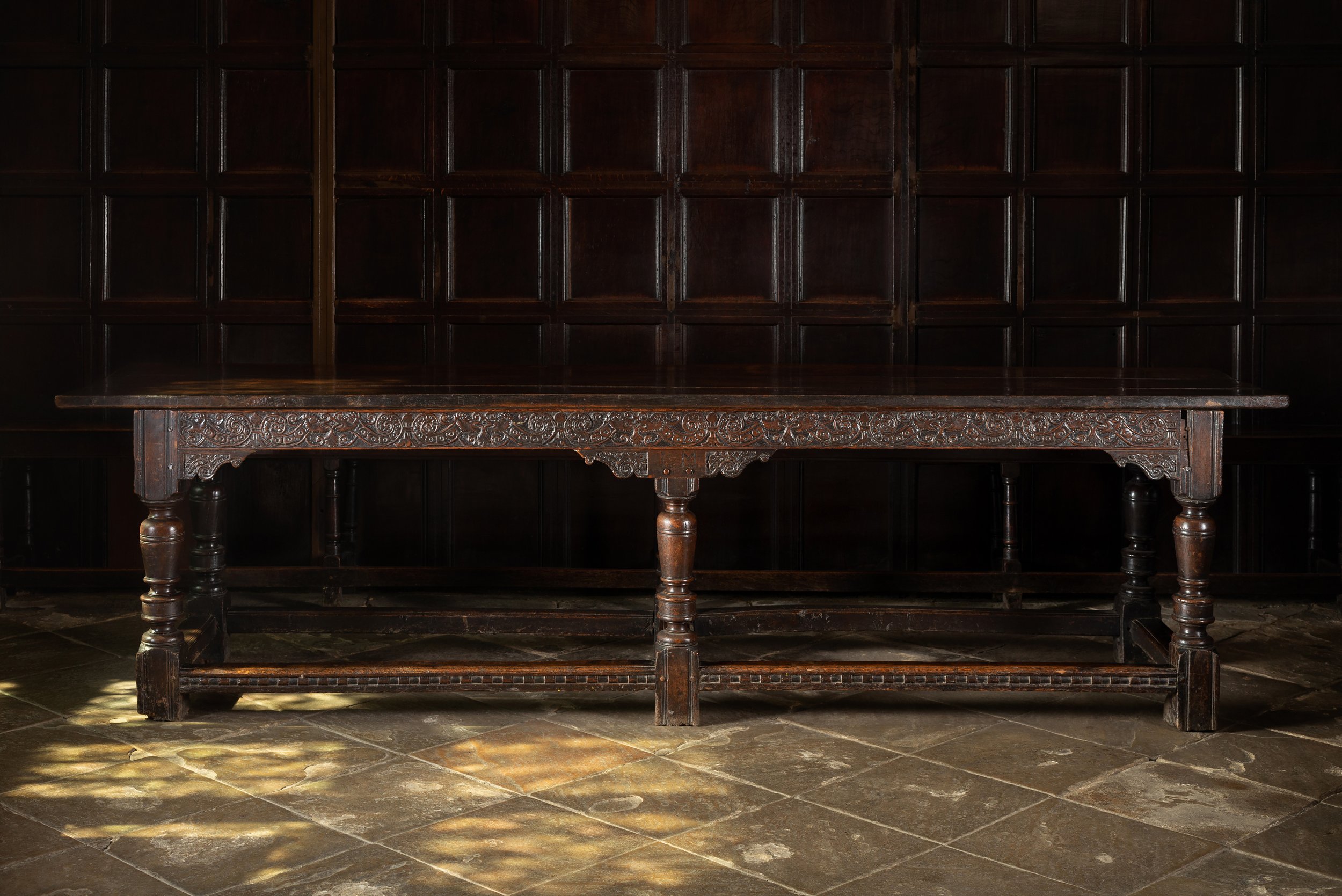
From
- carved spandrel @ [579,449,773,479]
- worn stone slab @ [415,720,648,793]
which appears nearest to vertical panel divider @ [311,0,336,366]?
carved spandrel @ [579,449,773,479]

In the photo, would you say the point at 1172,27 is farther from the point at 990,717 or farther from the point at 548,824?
the point at 548,824

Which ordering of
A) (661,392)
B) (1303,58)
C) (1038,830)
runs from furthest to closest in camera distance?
(1303,58) → (661,392) → (1038,830)

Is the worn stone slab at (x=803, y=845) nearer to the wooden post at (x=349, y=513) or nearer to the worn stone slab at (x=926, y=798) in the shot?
the worn stone slab at (x=926, y=798)

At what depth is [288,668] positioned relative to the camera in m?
3.62

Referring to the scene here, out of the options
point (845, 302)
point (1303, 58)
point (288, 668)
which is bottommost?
point (288, 668)

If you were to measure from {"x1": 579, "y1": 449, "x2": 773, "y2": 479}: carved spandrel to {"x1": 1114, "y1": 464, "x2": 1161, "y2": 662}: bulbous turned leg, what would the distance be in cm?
143

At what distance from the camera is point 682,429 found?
11.6 feet

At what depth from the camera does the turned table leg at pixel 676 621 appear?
3594 mm

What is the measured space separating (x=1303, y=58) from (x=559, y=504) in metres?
3.37

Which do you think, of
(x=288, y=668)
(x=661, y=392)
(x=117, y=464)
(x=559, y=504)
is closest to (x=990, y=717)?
(x=661, y=392)

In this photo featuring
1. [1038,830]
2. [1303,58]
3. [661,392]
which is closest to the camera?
[1038,830]

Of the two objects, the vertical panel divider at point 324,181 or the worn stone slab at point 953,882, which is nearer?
the worn stone slab at point 953,882

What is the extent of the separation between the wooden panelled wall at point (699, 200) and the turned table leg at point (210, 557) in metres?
1.20

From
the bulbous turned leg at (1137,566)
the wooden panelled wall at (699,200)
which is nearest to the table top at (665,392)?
the bulbous turned leg at (1137,566)
